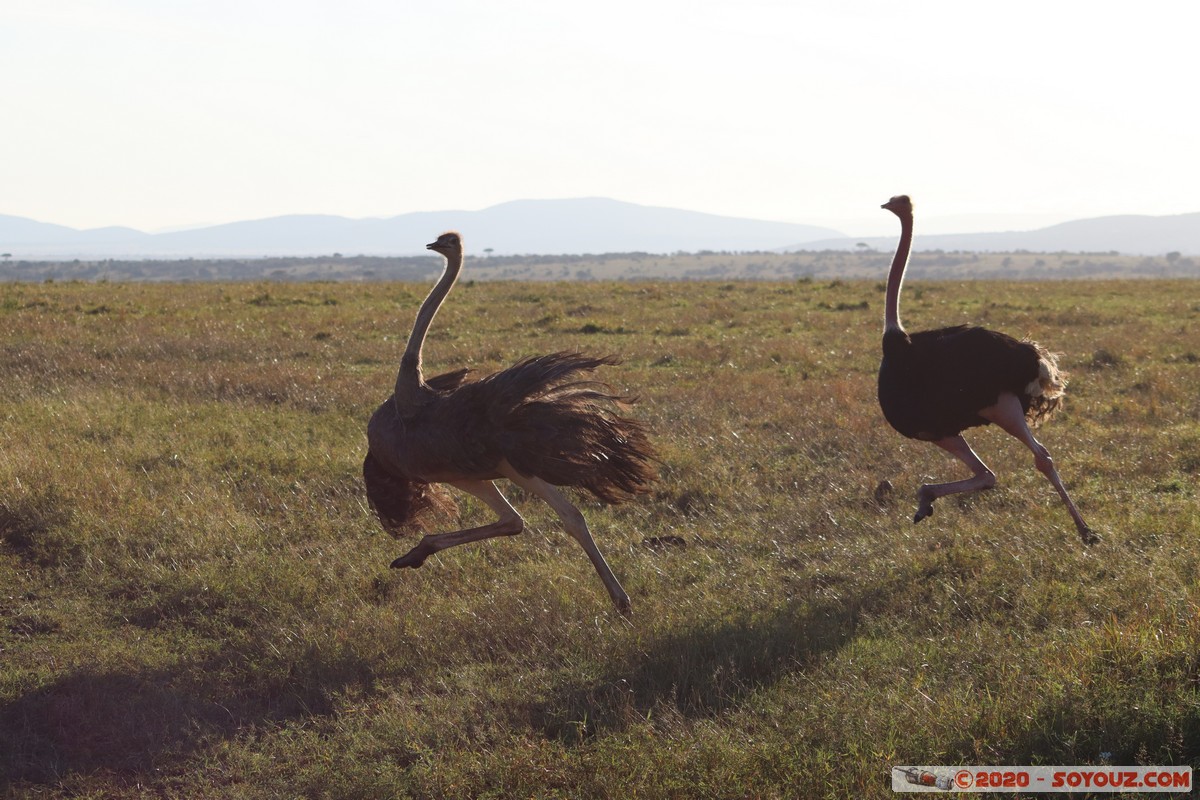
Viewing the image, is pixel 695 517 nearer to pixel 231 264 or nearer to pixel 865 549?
pixel 865 549

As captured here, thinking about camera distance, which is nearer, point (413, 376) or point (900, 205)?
point (413, 376)

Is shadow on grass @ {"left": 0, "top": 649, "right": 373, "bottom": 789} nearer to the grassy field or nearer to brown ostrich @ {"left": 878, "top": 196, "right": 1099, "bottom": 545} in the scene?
the grassy field

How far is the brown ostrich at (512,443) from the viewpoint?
21.0 feet

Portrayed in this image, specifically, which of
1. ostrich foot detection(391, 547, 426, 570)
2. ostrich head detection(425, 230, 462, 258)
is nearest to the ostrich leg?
ostrich foot detection(391, 547, 426, 570)

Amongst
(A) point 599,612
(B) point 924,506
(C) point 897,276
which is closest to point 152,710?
(A) point 599,612

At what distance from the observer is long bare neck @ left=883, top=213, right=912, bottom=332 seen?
25.9 ft

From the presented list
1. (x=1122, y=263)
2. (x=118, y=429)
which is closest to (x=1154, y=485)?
(x=118, y=429)

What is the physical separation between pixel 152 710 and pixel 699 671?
2.56 metres

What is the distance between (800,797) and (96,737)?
319 centimetres

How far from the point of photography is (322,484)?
902 centimetres

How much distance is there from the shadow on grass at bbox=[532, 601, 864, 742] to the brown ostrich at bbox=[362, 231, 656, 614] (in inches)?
28.0

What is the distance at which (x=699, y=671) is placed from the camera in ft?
18.2

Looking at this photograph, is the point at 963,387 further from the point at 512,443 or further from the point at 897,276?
the point at 512,443

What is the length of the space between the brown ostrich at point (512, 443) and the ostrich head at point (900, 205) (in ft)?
10.4
